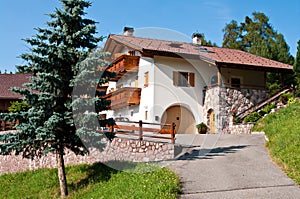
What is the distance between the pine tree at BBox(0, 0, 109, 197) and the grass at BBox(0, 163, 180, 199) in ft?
3.20

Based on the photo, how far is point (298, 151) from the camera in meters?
10.4

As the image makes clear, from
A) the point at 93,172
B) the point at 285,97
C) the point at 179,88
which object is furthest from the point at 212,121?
the point at 93,172

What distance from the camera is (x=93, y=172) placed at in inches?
476

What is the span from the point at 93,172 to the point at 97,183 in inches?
55.5

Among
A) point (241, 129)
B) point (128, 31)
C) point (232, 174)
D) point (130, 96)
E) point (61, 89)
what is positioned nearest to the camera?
point (232, 174)

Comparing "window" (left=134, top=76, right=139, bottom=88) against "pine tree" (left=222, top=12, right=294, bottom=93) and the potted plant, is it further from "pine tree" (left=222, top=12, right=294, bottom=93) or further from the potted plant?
"pine tree" (left=222, top=12, right=294, bottom=93)

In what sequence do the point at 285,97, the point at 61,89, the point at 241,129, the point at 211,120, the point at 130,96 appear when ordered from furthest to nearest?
the point at 130,96 < the point at 211,120 < the point at 285,97 < the point at 241,129 < the point at 61,89

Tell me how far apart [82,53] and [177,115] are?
469 inches

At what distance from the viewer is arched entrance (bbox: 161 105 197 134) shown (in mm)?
21438

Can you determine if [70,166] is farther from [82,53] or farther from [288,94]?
[288,94]

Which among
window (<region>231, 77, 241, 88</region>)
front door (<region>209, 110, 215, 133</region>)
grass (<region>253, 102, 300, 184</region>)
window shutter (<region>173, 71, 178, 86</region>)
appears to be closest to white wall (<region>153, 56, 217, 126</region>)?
window shutter (<region>173, 71, 178, 86</region>)

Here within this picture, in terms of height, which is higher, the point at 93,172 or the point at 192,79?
the point at 192,79

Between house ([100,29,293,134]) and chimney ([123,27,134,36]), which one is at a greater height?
chimney ([123,27,134,36])

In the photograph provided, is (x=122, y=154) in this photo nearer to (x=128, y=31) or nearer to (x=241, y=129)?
(x=241, y=129)
